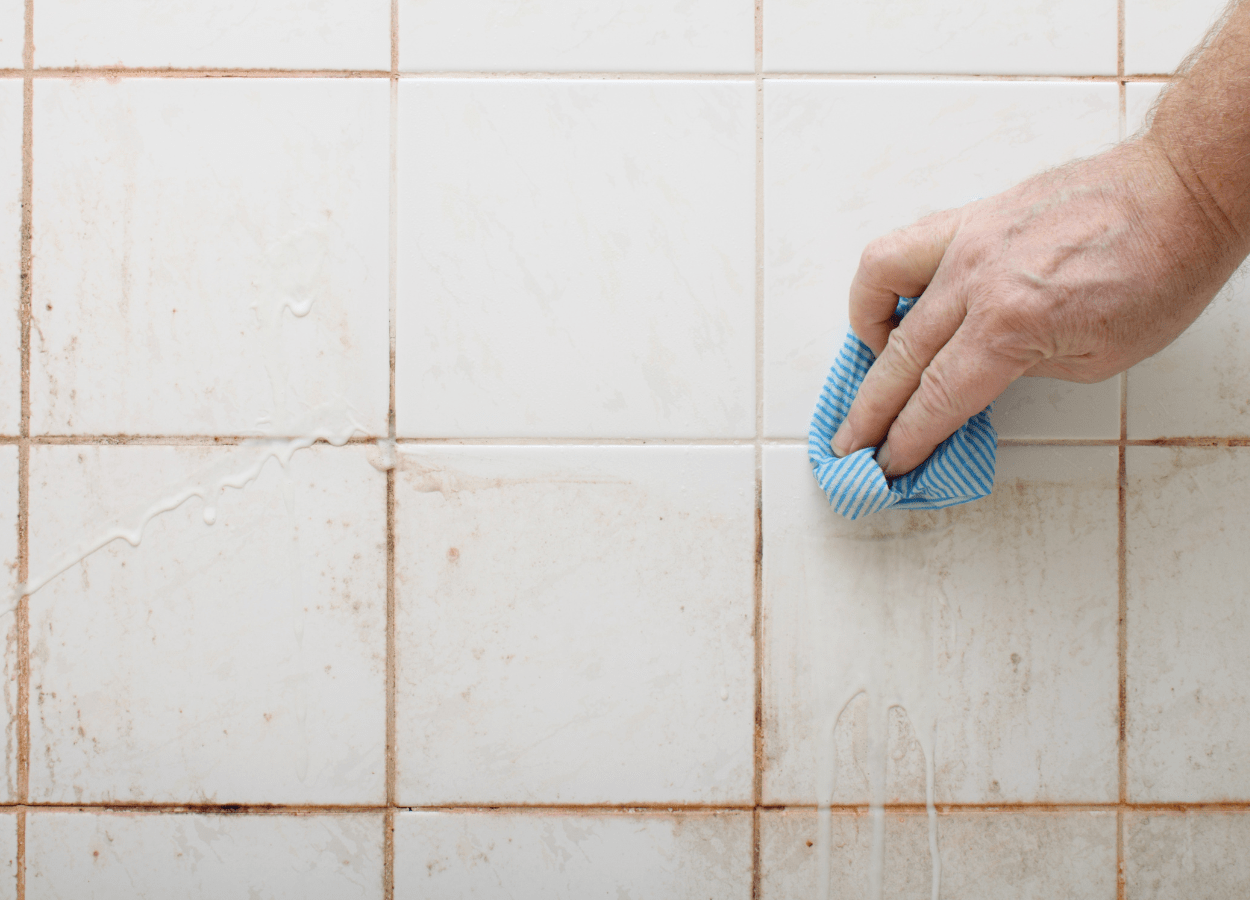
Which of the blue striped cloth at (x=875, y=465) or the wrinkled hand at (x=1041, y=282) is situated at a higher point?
the wrinkled hand at (x=1041, y=282)

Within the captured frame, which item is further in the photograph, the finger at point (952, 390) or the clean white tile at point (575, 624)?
the clean white tile at point (575, 624)

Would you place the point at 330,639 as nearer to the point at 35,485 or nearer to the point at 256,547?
the point at 256,547

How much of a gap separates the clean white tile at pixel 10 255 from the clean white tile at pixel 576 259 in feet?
1.17

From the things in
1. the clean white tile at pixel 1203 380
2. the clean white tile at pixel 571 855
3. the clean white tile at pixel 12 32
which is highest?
the clean white tile at pixel 12 32

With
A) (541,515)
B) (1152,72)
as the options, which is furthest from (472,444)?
(1152,72)

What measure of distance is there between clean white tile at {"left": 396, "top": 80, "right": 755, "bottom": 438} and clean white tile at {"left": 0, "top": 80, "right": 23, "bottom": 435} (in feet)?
1.17

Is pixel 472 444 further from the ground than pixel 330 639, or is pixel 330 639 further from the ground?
pixel 472 444

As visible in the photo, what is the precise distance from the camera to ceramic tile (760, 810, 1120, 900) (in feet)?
2.22

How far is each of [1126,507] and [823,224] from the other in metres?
0.39

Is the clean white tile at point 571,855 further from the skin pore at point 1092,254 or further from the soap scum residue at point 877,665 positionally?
the skin pore at point 1092,254

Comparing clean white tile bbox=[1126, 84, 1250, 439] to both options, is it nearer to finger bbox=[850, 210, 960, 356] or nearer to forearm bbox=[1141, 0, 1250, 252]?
forearm bbox=[1141, 0, 1250, 252]

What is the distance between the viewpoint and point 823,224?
0.68m

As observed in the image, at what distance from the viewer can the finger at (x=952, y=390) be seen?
57 cm

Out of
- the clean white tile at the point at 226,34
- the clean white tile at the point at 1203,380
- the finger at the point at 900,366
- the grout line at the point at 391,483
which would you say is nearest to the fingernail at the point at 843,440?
the finger at the point at 900,366
